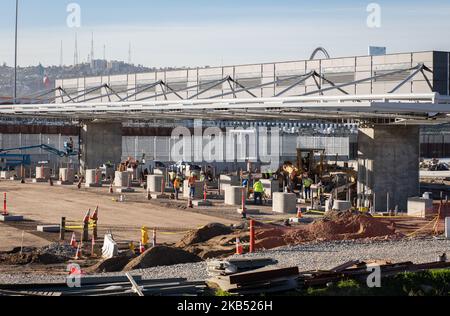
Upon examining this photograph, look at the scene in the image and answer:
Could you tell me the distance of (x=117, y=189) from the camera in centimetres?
5334

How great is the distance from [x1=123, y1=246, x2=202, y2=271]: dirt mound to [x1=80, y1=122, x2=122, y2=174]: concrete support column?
41060 millimetres

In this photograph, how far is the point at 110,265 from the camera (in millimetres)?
23125

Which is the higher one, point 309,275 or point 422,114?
point 422,114

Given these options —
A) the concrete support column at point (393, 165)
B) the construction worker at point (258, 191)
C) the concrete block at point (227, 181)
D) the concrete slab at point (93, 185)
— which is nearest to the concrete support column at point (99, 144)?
the concrete slab at point (93, 185)

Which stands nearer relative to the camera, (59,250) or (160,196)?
(59,250)

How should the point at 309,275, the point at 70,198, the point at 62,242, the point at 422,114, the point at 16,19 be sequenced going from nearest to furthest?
the point at 309,275
the point at 62,242
the point at 422,114
the point at 70,198
the point at 16,19

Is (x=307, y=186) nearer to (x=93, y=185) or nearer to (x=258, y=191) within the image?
(x=258, y=191)

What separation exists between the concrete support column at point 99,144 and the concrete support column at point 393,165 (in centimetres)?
2857

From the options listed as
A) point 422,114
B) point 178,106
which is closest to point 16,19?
point 178,106

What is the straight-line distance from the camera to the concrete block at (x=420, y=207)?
37406mm

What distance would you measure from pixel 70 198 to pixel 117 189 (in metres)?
6.40

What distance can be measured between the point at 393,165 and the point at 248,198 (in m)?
9.19

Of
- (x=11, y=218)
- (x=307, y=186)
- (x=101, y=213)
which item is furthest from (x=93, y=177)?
(x=11, y=218)
